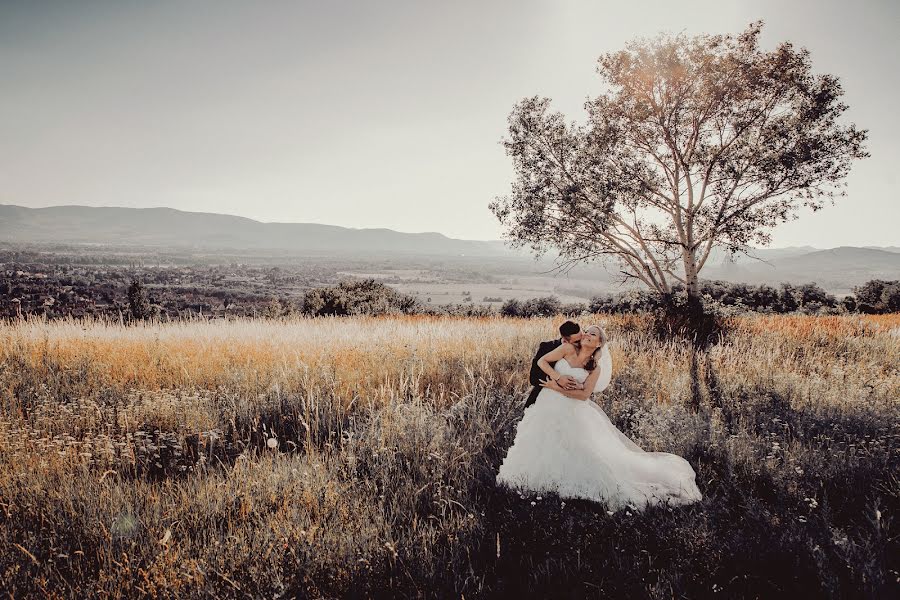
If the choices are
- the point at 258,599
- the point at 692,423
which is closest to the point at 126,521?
the point at 258,599

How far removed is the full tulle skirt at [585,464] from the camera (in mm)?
4410

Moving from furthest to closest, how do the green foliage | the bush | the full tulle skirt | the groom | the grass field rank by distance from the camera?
the green foliage → the bush → the groom → the full tulle skirt → the grass field

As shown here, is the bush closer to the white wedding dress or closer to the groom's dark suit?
the groom's dark suit

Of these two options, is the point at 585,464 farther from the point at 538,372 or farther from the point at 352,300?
the point at 352,300

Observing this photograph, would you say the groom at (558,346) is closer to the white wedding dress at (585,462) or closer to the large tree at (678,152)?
the white wedding dress at (585,462)

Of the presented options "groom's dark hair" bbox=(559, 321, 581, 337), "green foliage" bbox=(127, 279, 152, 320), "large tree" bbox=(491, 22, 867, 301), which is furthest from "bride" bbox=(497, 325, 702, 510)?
"green foliage" bbox=(127, 279, 152, 320)

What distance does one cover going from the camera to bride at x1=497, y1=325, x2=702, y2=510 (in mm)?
4438

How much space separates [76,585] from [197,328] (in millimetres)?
11632

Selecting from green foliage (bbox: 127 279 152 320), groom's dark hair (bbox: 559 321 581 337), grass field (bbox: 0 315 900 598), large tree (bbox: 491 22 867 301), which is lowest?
green foliage (bbox: 127 279 152 320)

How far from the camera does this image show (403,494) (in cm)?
430

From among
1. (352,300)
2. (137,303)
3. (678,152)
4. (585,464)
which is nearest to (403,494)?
(585,464)

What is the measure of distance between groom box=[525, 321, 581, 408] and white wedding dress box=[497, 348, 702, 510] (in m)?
0.12

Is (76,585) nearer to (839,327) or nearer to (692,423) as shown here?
(692,423)

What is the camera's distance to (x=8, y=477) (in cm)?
411
